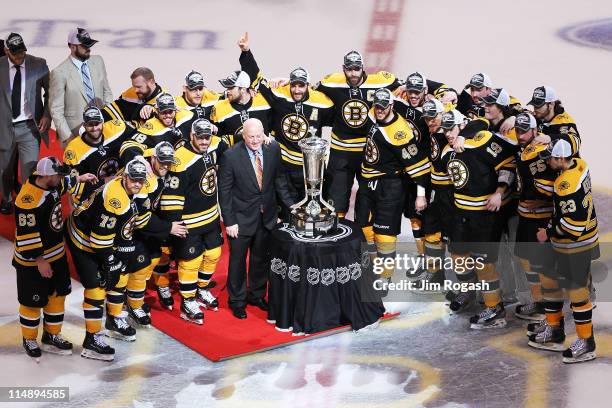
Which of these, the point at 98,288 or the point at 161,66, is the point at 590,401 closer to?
the point at 98,288

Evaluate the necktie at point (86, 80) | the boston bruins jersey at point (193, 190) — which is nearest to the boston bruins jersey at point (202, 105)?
the boston bruins jersey at point (193, 190)

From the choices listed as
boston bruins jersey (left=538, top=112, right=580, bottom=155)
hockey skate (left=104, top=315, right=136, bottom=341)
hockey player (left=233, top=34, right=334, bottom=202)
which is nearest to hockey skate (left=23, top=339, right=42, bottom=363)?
hockey skate (left=104, top=315, right=136, bottom=341)

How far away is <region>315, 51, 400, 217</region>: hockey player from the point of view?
34.2 ft

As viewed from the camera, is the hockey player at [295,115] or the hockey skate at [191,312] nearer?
the hockey skate at [191,312]

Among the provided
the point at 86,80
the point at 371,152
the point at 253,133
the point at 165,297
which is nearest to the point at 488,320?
the point at 371,152

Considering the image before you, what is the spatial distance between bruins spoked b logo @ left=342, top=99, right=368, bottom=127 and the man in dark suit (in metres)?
0.72

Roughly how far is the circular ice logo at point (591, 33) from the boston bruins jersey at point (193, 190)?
279 inches

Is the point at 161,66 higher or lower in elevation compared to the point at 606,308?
higher

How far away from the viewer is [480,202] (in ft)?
32.4

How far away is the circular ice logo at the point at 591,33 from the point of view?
15.6 m

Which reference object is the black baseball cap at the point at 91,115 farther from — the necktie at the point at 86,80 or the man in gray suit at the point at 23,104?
the man in gray suit at the point at 23,104

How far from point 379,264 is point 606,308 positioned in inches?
71.4

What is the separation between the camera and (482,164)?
32.2ft

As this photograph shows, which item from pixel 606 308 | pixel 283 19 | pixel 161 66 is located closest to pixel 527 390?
pixel 606 308
